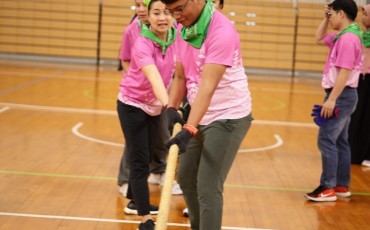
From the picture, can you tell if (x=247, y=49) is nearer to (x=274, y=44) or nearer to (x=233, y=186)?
(x=274, y=44)

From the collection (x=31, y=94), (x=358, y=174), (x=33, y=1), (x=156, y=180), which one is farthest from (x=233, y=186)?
(x=33, y=1)

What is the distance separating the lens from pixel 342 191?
6164mm

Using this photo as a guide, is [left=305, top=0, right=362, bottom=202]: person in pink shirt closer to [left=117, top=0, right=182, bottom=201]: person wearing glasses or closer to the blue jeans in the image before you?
the blue jeans

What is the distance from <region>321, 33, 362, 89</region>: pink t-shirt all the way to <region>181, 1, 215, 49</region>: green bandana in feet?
8.10

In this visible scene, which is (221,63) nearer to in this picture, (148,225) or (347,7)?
(148,225)

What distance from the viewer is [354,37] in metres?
5.64

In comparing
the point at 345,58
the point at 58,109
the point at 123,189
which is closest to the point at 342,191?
the point at 345,58

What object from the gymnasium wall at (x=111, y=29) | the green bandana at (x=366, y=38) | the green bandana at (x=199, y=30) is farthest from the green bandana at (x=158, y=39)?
the gymnasium wall at (x=111, y=29)

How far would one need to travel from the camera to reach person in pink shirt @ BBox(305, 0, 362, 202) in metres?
5.62

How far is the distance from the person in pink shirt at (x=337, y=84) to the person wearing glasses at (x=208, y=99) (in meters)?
2.22

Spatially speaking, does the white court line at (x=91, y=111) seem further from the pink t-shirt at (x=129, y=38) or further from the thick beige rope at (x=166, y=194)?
the thick beige rope at (x=166, y=194)

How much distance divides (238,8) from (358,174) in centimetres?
1106

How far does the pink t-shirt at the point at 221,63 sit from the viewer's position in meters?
3.32

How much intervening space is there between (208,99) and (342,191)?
3257 millimetres
